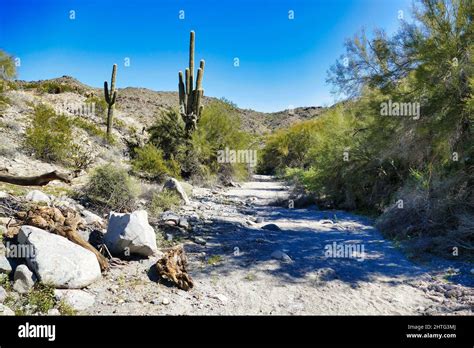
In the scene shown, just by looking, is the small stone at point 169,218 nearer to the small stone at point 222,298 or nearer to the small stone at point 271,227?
the small stone at point 271,227

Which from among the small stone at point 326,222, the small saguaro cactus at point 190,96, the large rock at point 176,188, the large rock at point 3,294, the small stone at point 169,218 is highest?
the small saguaro cactus at point 190,96

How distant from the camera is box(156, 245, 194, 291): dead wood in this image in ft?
14.8

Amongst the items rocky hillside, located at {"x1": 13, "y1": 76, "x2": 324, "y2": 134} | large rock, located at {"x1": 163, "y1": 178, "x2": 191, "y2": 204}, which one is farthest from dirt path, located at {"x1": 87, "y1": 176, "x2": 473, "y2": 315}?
rocky hillside, located at {"x1": 13, "y1": 76, "x2": 324, "y2": 134}

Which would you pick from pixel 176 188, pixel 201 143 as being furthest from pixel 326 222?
pixel 201 143

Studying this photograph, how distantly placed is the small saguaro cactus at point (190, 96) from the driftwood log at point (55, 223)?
11244 millimetres

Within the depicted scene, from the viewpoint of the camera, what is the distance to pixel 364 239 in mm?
7445

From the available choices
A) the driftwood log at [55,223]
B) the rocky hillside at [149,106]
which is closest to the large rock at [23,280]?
the driftwood log at [55,223]

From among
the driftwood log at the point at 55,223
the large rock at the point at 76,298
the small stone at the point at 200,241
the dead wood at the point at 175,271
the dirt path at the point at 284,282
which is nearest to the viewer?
the large rock at the point at 76,298

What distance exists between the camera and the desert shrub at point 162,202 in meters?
8.21

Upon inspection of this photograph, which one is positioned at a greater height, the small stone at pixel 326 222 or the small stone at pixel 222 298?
the small stone at pixel 326 222

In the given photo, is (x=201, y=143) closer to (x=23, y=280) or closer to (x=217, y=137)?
(x=217, y=137)

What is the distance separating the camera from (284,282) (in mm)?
4898

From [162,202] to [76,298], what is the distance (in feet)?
16.2
